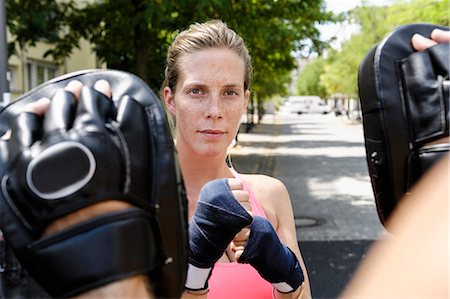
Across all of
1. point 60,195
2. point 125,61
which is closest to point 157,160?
point 60,195

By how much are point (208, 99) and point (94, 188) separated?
100 centimetres

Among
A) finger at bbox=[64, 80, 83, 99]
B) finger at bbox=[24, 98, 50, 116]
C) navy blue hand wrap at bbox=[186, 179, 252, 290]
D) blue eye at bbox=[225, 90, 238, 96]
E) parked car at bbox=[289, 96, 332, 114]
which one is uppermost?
finger at bbox=[64, 80, 83, 99]

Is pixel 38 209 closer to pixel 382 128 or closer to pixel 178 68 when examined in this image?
pixel 382 128

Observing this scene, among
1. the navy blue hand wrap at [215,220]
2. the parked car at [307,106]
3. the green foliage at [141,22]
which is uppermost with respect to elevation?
the navy blue hand wrap at [215,220]

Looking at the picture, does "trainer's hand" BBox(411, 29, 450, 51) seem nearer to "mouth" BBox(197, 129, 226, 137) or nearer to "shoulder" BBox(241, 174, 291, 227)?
"mouth" BBox(197, 129, 226, 137)

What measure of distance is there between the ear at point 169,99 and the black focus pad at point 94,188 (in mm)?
984

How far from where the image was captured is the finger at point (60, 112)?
85 cm

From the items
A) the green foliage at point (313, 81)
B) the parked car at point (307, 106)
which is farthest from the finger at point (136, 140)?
the green foliage at point (313, 81)

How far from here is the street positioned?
6.58 m

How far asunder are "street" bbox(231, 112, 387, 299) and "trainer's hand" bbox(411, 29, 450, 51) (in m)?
1.49

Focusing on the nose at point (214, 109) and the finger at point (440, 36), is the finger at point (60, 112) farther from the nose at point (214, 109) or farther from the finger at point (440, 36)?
the nose at point (214, 109)

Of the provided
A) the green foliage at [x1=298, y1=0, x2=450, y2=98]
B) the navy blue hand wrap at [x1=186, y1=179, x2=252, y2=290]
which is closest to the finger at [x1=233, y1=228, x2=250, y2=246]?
the navy blue hand wrap at [x1=186, y1=179, x2=252, y2=290]

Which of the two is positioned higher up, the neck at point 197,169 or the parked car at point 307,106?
the neck at point 197,169

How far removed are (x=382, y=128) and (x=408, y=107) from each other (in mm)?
57
